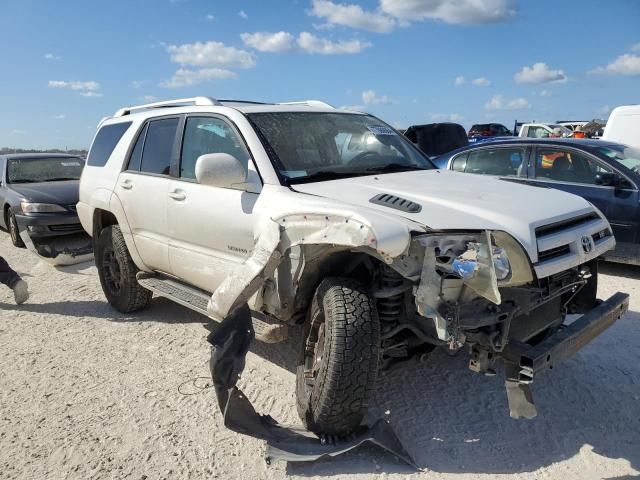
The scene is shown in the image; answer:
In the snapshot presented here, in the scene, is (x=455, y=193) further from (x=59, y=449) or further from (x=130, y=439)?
(x=59, y=449)

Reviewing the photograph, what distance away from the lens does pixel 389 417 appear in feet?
11.2

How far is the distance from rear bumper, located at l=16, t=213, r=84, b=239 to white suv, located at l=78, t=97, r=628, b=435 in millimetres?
4419

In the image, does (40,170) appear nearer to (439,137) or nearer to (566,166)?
(439,137)

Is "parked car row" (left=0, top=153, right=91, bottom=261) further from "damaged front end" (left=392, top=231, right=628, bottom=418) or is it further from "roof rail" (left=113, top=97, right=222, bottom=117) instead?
"damaged front end" (left=392, top=231, right=628, bottom=418)

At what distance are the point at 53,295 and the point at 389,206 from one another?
4936 mm

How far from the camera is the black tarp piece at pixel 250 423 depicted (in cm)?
296

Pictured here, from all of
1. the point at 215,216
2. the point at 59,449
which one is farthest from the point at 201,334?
the point at 59,449

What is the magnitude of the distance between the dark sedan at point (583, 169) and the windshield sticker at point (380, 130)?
10.4 feet

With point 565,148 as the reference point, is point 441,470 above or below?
below

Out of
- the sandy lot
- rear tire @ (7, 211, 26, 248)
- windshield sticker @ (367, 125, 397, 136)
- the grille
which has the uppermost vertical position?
windshield sticker @ (367, 125, 397, 136)

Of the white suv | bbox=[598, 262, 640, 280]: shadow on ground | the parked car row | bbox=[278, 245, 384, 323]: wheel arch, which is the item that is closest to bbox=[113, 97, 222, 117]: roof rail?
the white suv

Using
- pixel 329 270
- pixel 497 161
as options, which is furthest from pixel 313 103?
pixel 497 161

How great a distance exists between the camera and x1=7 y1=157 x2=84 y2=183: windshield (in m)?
9.79

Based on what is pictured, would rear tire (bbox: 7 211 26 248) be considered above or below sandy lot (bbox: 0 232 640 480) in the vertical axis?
below
